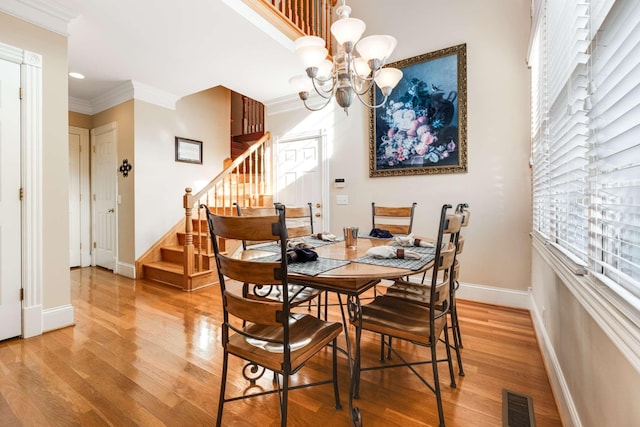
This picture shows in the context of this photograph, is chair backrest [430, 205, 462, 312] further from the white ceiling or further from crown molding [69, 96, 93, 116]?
crown molding [69, 96, 93, 116]

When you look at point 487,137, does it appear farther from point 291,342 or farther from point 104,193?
point 104,193

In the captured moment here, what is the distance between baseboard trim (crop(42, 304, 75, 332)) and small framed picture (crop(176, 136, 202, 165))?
2.63m

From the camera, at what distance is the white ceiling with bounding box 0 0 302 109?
2432mm

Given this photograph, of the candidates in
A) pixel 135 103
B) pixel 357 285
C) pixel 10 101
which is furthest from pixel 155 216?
pixel 357 285

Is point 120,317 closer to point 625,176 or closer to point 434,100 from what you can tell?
point 625,176

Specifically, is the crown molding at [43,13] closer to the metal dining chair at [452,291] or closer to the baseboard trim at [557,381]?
the metal dining chair at [452,291]

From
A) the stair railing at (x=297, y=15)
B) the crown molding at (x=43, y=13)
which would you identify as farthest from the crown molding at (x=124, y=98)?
the stair railing at (x=297, y=15)

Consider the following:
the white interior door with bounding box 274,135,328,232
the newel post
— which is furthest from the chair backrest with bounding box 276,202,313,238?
the newel post

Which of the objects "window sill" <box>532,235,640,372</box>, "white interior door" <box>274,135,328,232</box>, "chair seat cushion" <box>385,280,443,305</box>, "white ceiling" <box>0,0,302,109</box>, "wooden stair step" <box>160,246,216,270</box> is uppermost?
"white ceiling" <box>0,0,302,109</box>

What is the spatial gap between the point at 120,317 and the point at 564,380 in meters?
3.33

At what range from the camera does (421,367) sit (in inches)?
74.1

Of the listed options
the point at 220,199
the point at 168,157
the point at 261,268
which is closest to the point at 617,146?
the point at 261,268

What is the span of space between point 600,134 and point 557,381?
1.33m

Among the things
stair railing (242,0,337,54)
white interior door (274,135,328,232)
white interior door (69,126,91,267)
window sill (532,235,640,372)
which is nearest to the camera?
window sill (532,235,640,372)
